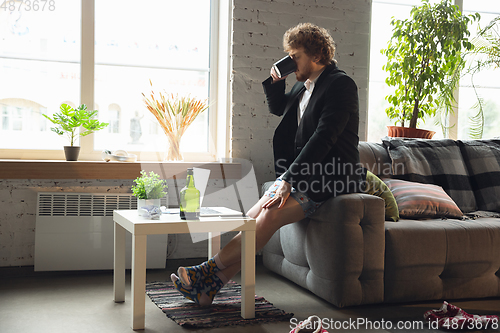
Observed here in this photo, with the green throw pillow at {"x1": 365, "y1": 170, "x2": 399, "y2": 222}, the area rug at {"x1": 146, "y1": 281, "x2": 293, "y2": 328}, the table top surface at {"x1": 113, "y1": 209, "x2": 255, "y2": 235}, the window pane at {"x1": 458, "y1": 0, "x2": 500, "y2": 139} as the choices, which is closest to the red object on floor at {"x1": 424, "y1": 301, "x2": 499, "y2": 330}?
the green throw pillow at {"x1": 365, "y1": 170, "x2": 399, "y2": 222}

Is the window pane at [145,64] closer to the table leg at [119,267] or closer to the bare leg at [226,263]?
the table leg at [119,267]

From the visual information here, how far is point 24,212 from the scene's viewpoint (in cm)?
285

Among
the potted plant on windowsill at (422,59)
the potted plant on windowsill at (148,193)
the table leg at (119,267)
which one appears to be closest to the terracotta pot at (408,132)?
the potted plant on windowsill at (422,59)

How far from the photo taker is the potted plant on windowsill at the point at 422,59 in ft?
11.0

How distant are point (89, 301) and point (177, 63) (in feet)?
6.00

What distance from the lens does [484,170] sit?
9.92 ft

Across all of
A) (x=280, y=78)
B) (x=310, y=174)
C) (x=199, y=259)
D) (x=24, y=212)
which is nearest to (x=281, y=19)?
(x=280, y=78)

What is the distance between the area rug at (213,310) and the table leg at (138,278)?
18cm

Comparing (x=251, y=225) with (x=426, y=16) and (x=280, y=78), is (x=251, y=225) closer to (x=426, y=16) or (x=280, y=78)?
(x=280, y=78)

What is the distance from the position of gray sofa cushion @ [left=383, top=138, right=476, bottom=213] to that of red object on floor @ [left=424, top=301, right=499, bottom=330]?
100 centimetres

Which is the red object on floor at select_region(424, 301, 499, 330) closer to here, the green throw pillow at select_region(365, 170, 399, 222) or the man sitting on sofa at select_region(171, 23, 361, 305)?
the green throw pillow at select_region(365, 170, 399, 222)

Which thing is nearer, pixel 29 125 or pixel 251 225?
pixel 251 225

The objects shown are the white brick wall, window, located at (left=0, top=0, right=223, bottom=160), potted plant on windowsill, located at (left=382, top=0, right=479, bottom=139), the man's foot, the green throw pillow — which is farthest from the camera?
potted plant on windowsill, located at (left=382, top=0, right=479, bottom=139)

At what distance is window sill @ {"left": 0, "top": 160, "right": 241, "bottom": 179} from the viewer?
2703mm
